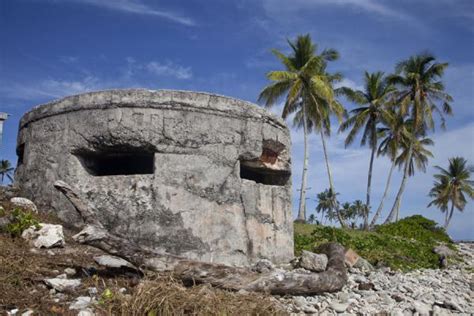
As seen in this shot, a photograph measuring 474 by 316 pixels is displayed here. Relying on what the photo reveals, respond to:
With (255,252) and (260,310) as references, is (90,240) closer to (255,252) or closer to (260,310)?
(260,310)

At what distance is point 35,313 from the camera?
4.22 metres

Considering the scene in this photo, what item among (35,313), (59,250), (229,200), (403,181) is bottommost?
(35,313)

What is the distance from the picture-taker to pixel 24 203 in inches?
287

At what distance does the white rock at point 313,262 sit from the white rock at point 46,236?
3.51 metres

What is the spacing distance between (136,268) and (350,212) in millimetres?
46653

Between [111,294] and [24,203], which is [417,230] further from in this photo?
[111,294]

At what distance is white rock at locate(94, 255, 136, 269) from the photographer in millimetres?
5655

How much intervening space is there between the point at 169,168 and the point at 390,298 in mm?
3637

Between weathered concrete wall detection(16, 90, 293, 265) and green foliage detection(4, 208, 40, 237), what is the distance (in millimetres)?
693

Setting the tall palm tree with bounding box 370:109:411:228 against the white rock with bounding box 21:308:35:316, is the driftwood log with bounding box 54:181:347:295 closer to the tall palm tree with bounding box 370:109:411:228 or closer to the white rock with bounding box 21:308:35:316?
the white rock with bounding box 21:308:35:316

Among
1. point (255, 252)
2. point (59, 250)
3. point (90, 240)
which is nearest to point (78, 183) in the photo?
point (59, 250)

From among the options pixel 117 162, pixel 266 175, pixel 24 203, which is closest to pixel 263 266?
pixel 266 175

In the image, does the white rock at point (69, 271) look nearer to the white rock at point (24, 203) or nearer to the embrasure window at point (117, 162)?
the white rock at point (24, 203)

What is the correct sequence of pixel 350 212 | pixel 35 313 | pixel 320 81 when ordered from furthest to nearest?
1. pixel 350 212
2. pixel 320 81
3. pixel 35 313
